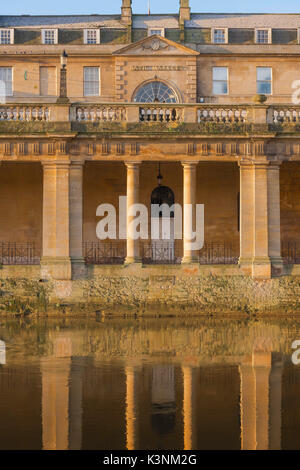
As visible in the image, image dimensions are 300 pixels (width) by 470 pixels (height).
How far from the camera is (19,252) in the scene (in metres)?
34.0

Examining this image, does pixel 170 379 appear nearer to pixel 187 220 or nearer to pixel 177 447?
pixel 177 447

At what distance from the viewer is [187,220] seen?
28.4 m

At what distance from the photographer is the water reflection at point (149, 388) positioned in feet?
40.6

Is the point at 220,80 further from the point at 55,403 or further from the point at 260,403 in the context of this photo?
the point at 55,403

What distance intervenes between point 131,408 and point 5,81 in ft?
125

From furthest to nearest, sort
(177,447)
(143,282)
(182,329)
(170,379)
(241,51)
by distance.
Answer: (241,51) < (143,282) < (182,329) < (170,379) < (177,447)

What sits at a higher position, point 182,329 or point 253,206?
point 253,206

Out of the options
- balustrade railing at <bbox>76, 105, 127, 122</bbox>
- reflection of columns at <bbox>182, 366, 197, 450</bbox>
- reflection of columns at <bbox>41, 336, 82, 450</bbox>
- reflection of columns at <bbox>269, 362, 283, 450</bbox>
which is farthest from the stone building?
reflection of columns at <bbox>182, 366, 197, 450</bbox>

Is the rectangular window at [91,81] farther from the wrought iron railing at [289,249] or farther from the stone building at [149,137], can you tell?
the wrought iron railing at [289,249]

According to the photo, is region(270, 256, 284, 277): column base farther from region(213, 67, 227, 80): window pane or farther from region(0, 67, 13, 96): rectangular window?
region(0, 67, 13, 96): rectangular window

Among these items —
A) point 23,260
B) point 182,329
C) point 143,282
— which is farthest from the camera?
point 23,260

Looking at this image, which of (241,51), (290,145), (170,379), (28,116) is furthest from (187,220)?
(241,51)

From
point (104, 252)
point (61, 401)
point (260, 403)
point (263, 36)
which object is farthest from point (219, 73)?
point (61, 401)

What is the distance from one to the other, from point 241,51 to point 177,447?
133 ft
